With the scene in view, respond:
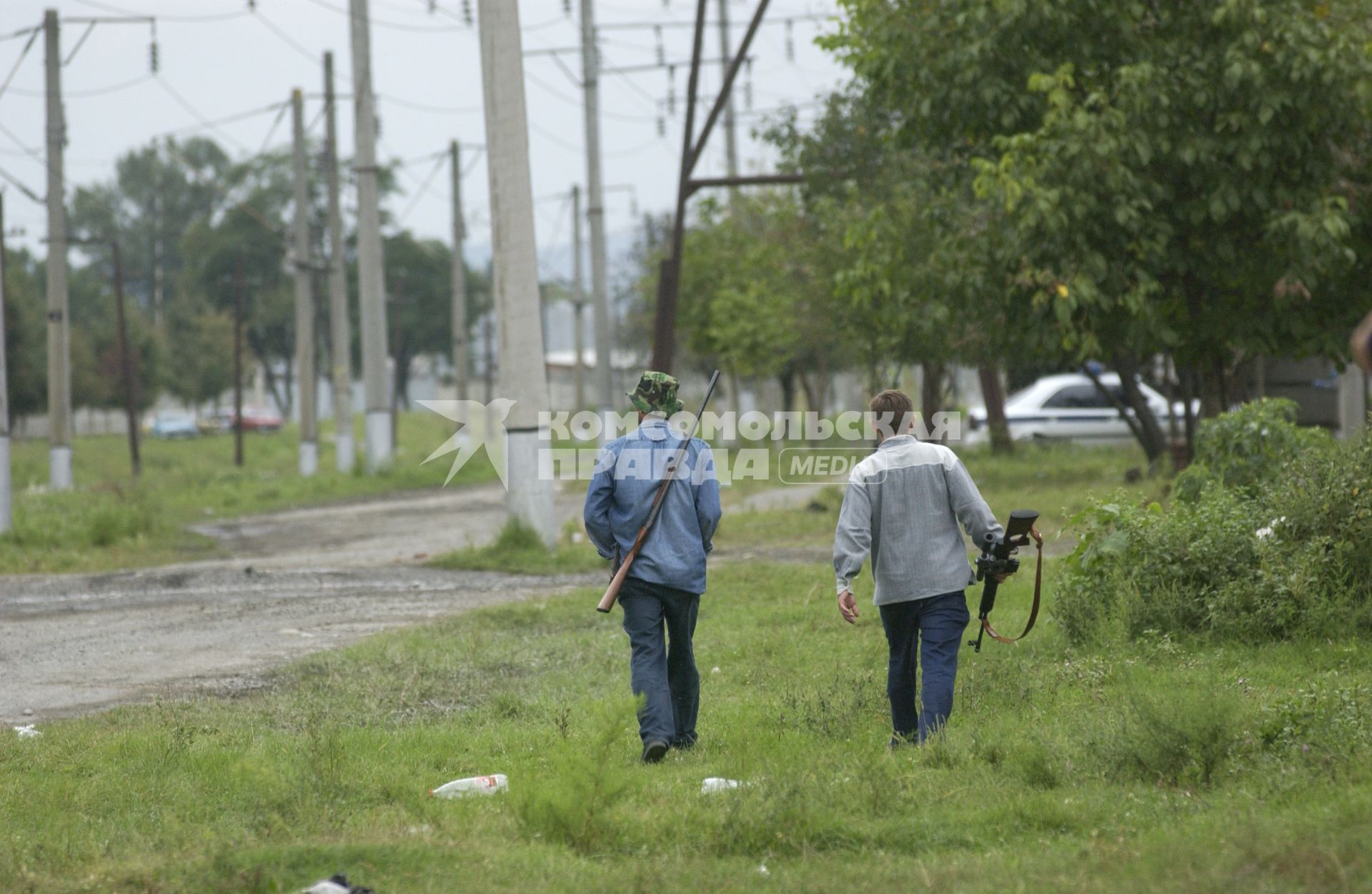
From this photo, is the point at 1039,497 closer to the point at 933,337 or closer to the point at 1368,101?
the point at 933,337

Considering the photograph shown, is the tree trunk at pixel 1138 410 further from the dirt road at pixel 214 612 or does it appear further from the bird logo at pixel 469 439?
the bird logo at pixel 469 439

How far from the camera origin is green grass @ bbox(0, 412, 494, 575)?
652 inches

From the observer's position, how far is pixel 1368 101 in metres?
13.3

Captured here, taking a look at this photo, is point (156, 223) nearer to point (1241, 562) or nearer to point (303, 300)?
point (303, 300)

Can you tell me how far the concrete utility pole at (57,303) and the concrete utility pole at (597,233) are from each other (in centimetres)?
1028

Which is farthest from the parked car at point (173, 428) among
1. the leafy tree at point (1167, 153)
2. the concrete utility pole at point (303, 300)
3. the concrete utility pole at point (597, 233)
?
the leafy tree at point (1167, 153)

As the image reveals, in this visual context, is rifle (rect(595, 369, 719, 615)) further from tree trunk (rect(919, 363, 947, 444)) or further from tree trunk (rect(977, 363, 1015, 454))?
tree trunk (rect(977, 363, 1015, 454))

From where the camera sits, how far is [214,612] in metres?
11.6

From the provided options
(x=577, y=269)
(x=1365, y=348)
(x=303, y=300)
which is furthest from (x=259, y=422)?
(x=1365, y=348)

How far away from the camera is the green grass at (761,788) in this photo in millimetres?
4336

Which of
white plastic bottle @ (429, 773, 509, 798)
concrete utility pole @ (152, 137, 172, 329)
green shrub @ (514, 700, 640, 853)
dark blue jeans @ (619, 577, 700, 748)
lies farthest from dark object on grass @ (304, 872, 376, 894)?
concrete utility pole @ (152, 137, 172, 329)

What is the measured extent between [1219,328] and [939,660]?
32.1ft

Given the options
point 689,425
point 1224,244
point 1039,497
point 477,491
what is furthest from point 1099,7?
point 477,491

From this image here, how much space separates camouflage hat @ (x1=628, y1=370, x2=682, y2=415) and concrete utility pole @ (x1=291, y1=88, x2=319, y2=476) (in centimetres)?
2652
